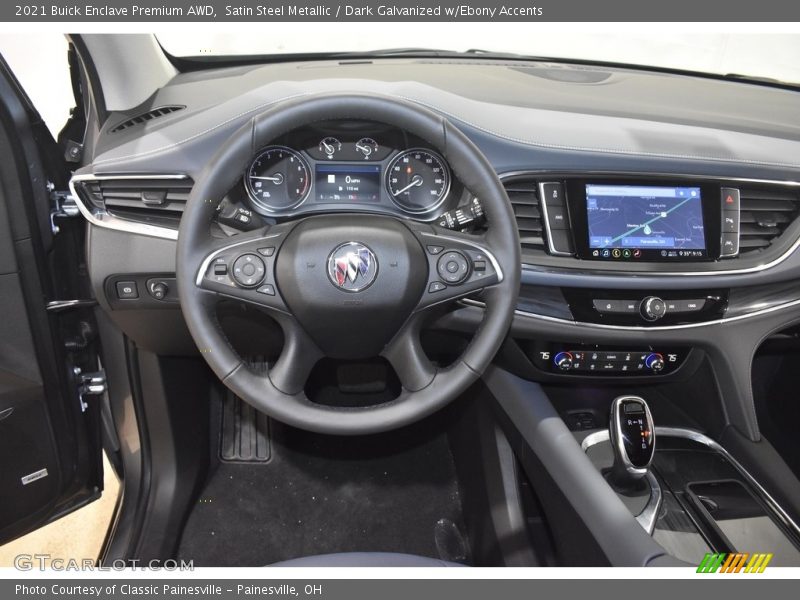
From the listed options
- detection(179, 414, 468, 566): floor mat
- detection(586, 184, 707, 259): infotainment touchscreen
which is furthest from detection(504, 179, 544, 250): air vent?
detection(179, 414, 468, 566): floor mat

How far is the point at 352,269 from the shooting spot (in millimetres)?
1117

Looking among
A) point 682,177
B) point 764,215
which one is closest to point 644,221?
point 682,177

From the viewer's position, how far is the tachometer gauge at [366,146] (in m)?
1.27

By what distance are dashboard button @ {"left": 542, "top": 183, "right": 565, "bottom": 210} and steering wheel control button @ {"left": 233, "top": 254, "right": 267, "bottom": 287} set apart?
2.11 feet

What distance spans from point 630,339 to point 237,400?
1.31 metres

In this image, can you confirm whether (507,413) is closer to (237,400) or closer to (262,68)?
(237,400)

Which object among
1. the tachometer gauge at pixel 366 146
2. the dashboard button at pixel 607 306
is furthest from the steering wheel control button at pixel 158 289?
the dashboard button at pixel 607 306

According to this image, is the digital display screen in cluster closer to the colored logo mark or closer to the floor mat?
the colored logo mark

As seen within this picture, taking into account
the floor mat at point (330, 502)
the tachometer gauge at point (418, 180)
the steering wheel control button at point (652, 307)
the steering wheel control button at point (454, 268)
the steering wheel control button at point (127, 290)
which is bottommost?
the floor mat at point (330, 502)

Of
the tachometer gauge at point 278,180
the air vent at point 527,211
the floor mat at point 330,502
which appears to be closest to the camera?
the tachometer gauge at point 278,180

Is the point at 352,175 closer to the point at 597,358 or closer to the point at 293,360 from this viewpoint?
the point at 293,360

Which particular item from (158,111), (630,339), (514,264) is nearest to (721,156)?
(630,339)

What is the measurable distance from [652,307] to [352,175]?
758 mm

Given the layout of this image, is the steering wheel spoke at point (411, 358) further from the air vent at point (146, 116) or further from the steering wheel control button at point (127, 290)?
the air vent at point (146, 116)
